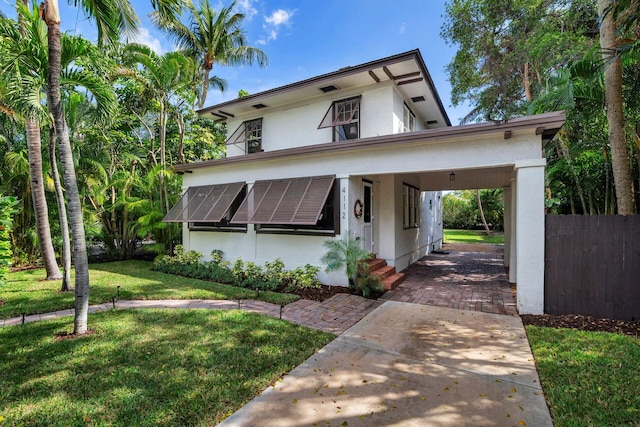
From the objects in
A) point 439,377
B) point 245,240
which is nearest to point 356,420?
point 439,377

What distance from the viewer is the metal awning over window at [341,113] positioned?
9.86 meters

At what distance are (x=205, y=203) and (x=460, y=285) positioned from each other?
8880 mm

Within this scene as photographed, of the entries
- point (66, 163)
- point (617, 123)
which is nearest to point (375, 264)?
point (617, 123)

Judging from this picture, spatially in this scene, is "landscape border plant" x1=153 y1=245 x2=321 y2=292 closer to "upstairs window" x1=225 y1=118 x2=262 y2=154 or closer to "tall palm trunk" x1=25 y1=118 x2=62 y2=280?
"tall palm trunk" x1=25 y1=118 x2=62 y2=280

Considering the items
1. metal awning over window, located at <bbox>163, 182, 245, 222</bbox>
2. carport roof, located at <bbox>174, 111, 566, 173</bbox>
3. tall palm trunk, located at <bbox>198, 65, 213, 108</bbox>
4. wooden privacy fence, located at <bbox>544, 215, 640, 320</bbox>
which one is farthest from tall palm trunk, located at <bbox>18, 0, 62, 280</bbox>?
wooden privacy fence, located at <bbox>544, 215, 640, 320</bbox>

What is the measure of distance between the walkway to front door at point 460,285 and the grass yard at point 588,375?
4.92 feet

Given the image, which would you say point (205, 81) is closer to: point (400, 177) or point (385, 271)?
point (400, 177)

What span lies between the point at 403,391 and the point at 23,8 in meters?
10.1

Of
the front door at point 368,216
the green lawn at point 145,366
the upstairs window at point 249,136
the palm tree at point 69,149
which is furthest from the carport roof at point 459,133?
the palm tree at point 69,149

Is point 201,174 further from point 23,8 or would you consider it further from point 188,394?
point 188,394

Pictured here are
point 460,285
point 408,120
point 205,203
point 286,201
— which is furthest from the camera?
point 408,120

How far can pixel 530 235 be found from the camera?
592 cm

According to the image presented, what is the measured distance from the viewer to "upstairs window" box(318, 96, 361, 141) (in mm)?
9891

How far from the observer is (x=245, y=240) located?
9961 millimetres
